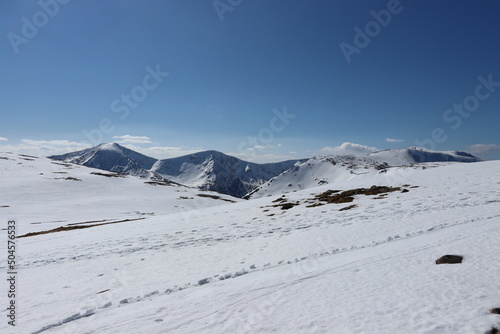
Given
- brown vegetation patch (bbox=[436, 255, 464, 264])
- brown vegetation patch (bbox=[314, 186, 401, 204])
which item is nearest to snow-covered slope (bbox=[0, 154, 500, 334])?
brown vegetation patch (bbox=[436, 255, 464, 264])

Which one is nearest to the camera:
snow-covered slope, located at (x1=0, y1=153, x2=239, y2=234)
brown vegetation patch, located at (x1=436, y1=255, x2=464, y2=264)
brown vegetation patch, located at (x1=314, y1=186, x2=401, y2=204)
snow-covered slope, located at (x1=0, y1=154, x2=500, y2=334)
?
snow-covered slope, located at (x1=0, y1=154, x2=500, y2=334)

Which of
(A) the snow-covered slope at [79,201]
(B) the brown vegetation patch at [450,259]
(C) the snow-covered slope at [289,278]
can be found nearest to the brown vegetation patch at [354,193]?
(C) the snow-covered slope at [289,278]

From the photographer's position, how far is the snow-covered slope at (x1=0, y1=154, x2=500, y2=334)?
609 cm

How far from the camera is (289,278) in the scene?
9266 millimetres

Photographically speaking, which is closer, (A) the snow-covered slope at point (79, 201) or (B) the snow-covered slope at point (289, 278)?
(B) the snow-covered slope at point (289, 278)

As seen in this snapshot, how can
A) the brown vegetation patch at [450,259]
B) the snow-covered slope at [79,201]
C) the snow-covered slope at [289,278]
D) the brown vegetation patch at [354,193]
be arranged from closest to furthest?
the snow-covered slope at [289,278] < the brown vegetation patch at [450,259] < the brown vegetation patch at [354,193] < the snow-covered slope at [79,201]

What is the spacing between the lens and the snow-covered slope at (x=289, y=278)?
6.09m

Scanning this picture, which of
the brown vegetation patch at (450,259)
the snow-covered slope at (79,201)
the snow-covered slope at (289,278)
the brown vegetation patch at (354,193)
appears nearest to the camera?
the snow-covered slope at (289,278)

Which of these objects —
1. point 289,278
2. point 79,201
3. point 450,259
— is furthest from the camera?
point 79,201

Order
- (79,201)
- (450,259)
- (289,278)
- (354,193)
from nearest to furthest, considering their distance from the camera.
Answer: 1. (450,259)
2. (289,278)
3. (354,193)
4. (79,201)

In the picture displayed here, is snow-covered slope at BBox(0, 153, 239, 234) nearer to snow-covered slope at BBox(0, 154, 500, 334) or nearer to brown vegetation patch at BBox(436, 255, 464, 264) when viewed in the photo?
snow-covered slope at BBox(0, 154, 500, 334)

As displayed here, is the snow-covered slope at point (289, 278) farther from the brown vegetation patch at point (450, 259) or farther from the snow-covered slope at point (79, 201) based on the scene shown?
the snow-covered slope at point (79, 201)

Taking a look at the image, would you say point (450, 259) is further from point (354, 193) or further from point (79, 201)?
point (79, 201)

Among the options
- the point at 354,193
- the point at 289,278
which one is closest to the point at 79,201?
the point at 354,193
